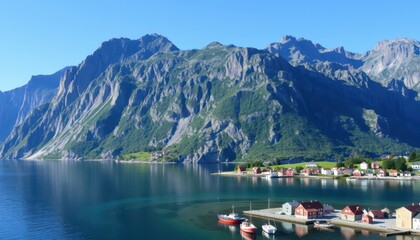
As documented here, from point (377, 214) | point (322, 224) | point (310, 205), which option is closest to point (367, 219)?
point (377, 214)

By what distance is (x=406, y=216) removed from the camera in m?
106

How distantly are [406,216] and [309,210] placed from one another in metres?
24.7

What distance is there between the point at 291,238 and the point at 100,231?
149 ft

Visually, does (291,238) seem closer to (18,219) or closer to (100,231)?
(100,231)

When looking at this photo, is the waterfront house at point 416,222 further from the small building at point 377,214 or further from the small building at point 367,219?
the small building at point 377,214

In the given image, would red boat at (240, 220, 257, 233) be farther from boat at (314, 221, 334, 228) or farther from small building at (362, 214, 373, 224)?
small building at (362, 214, 373, 224)

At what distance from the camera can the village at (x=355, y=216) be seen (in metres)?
105

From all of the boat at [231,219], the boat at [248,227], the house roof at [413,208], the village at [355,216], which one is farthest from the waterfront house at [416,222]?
the boat at [231,219]

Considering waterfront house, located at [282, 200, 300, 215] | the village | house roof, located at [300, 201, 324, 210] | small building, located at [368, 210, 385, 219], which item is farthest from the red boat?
small building, located at [368, 210, 385, 219]

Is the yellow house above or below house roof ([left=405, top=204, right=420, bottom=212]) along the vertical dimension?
below

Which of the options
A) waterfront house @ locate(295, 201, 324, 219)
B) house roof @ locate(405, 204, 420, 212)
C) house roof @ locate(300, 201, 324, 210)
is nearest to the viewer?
house roof @ locate(405, 204, 420, 212)

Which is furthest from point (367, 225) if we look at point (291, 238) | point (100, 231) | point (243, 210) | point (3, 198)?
point (3, 198)

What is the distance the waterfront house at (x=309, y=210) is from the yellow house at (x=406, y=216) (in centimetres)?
2072

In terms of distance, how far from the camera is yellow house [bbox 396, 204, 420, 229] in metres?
106
